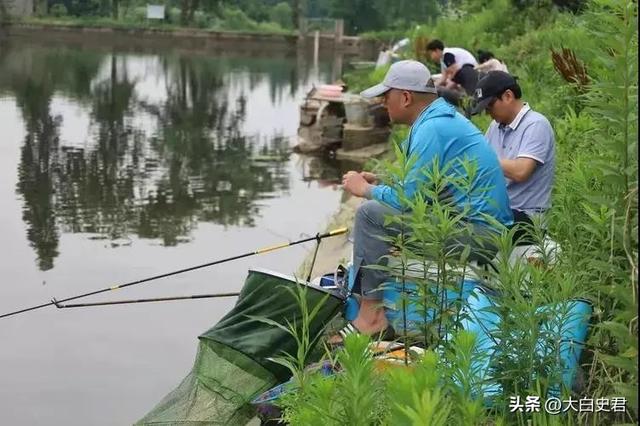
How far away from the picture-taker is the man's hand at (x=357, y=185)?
15.6ft

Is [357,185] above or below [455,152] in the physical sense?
below

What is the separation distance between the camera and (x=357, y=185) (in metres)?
4.82

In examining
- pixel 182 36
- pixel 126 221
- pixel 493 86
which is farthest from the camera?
pixel 182 36

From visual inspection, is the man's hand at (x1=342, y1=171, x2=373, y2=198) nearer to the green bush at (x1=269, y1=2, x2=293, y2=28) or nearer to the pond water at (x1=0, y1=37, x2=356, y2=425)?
the pond water at (x1=0, y1=37, x2=356, y2=425)

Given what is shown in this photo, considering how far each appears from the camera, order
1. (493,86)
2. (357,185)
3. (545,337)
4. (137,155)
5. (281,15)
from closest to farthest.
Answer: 1. (545,337)
2. (357,185)
3. (493,86)
4. (137,155)
5. (281,15)

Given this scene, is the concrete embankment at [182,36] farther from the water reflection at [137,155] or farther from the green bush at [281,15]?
the water reflection at [137,155]

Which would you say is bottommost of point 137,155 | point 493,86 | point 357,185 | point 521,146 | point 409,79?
point 137,155

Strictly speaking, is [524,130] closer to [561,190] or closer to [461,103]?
[561,190]

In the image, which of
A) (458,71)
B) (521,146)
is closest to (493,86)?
(521,146)

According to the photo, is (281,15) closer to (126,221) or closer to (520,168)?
(126,221)

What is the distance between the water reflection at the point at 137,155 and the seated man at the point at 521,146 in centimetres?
489

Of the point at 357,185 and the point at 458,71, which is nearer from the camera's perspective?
the point at 357,185

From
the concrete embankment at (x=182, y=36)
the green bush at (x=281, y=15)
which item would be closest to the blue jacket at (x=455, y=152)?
the concrete embankment at (x=182, y=36)

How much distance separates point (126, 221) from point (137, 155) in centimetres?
484
